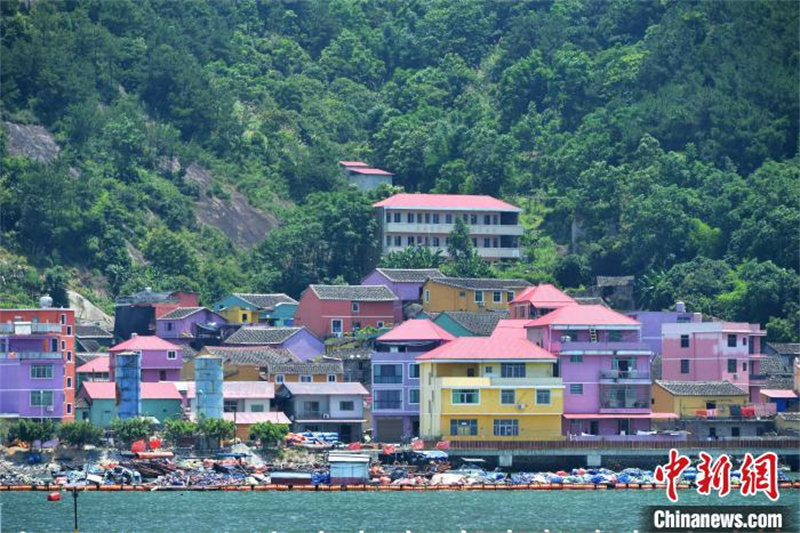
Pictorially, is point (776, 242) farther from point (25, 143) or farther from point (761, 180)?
point (25, 143)

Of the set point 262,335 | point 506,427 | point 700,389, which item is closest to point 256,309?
point 262,335

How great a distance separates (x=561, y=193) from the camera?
446 ft

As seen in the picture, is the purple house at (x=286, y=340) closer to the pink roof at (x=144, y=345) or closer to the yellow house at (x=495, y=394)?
the pink roof at (x=144, y=345)

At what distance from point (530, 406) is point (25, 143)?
45.2 meters

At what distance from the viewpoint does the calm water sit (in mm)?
75250

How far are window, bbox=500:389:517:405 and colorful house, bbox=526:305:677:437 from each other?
2.82 meters

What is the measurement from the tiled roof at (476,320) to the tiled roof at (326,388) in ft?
21.7

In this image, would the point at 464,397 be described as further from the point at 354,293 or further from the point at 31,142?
the point at 31,142

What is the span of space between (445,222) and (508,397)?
34.7m

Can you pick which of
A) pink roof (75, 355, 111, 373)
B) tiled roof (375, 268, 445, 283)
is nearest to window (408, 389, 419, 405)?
pink roof (75, 355, 111, 373)

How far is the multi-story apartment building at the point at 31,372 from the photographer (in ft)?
321

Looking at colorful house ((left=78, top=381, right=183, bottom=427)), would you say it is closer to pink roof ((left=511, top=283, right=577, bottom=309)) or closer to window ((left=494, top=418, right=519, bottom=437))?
window ((left=494, top=418, right=519, bottom=437))

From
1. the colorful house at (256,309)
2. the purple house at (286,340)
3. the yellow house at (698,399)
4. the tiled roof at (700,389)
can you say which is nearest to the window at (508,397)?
the yellow house at (698,399)

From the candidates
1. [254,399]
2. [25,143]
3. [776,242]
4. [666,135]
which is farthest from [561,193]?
[254,399]
